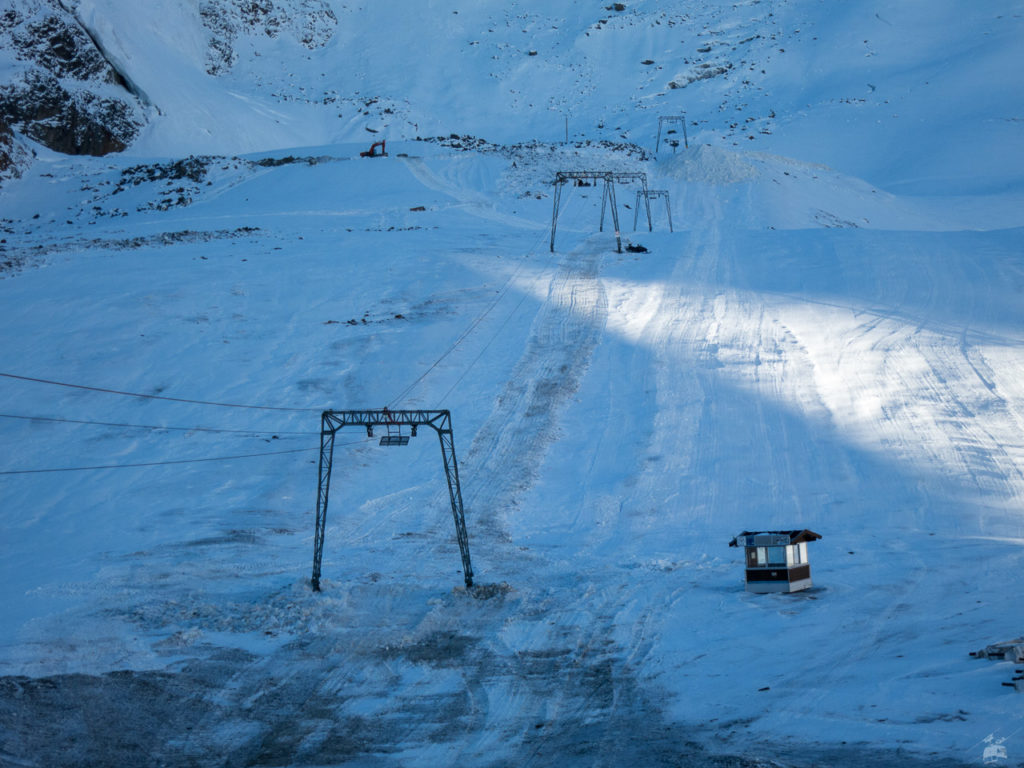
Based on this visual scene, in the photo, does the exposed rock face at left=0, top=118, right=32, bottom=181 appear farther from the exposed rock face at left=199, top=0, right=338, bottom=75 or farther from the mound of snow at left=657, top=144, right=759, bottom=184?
the mound of snow at left=657, top=144, right=759, bottom=184

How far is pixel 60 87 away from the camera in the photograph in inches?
2405

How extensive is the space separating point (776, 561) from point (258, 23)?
266ft

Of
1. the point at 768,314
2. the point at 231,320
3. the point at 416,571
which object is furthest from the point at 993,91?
the point at 416,571

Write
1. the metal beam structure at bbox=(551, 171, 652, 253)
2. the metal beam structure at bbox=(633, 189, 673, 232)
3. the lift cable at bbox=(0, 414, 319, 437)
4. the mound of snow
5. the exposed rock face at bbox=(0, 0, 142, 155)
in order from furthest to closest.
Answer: the exposed rock face at bbox=(0, 0, 142, 155)
the mound of snow
the metal beam structure at bbox=(633, 189, 673, 232)
the metal beam structure at bbox=(551, 171, 652, 253)
the lift cable at bbox=(0, 414, 319, 437)

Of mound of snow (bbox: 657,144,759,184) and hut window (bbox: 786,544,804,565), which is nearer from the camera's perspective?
hut window (bbox: 786,544,804,565)

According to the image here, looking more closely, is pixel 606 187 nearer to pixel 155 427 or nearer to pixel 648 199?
pixel 648 199

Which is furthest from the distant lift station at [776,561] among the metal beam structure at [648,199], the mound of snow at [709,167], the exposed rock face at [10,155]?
the exposed rock face at [10,155]

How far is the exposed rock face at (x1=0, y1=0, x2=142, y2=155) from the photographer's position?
5872 centimetres

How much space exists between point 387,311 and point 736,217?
2226 cm

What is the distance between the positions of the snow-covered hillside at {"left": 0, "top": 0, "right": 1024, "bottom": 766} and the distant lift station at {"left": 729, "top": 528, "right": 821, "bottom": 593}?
1.41ft

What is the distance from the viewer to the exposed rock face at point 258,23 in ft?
262

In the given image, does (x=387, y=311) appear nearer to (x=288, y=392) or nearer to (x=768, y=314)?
(x=288, y=392)

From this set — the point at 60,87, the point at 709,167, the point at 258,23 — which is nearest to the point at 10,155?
the point at 60,87

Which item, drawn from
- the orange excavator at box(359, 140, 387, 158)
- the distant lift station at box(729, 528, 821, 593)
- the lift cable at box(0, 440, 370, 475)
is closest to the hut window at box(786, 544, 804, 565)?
the distant lift station at box(729, 528, 821, 593)
